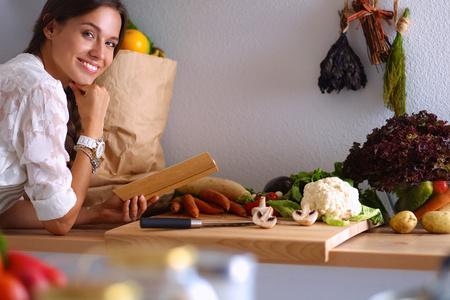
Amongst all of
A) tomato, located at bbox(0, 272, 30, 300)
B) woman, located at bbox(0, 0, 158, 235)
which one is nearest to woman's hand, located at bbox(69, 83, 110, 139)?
woman, located at bbox(0, 0, 158, 235)

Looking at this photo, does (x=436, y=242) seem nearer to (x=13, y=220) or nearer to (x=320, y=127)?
(x=320, y=127)

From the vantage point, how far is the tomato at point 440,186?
1379 mm

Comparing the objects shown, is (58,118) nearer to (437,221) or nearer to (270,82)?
(270,82)

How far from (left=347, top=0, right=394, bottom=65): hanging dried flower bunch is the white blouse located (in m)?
1.01

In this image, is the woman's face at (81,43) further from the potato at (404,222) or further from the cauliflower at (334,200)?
the potato at (404,222)

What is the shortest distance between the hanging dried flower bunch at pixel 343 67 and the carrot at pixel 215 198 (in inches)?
21.3

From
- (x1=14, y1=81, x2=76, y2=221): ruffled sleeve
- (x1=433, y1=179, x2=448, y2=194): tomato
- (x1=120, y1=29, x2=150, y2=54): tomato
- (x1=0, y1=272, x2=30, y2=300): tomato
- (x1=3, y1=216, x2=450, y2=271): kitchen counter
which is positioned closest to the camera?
(x1=0, y1=272, x2=30, y2=300): tomato

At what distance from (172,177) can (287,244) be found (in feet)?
1.29

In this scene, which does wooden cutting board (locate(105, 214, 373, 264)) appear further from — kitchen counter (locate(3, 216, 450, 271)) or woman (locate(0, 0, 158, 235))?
woman (locate(0, 0, 158, 235))

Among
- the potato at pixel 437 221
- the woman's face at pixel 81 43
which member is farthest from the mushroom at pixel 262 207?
the woman's face at pixel 81 43

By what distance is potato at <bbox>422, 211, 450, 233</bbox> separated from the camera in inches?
51.9

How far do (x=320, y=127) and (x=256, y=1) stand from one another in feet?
1.75

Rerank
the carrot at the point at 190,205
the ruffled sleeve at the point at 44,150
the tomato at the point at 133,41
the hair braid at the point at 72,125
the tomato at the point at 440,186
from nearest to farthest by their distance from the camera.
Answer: the ruffled sleeve at the point at 44,150 < the tomato at the point at 440,186 < the carrot at the point at 190,205 < the hair braid at the point at 72,125 < the tomato at the point at 133,41

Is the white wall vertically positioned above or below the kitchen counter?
above
